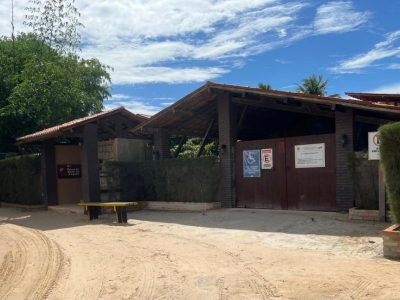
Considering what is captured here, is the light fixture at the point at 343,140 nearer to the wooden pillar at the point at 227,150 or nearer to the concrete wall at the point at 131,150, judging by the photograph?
the wooden pillar at the point at 227,150

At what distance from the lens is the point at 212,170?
13.8m

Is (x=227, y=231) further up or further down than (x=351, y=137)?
further down

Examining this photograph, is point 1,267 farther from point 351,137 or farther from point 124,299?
point 351,137

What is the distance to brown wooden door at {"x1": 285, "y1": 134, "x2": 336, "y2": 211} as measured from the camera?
11453 millimetres

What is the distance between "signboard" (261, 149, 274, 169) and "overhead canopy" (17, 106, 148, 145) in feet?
21.3

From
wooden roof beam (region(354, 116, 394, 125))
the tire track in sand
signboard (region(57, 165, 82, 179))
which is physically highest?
wooden roof beam (region(354, 116, 394, 125))

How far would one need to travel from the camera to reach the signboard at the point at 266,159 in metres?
12.7

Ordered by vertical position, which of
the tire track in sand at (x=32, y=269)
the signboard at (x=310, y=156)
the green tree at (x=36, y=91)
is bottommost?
the tire track in sand at (x=32, y=269)

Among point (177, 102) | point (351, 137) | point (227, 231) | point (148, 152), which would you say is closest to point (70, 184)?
point (148, 152)

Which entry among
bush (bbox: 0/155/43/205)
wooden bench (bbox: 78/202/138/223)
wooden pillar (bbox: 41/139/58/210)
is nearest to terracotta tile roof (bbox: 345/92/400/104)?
wooden bench (bbox: 78/202/138/223)

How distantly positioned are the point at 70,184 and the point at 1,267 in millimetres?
11099

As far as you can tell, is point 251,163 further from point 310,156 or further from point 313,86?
point 313,86

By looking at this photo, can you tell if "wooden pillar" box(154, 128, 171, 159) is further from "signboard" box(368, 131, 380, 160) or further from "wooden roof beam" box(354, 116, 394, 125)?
"signboard" box(368, 131, 380, 160)

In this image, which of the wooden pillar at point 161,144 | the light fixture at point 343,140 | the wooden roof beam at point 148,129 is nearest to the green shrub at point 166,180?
the wooden pillar at point 161,144
